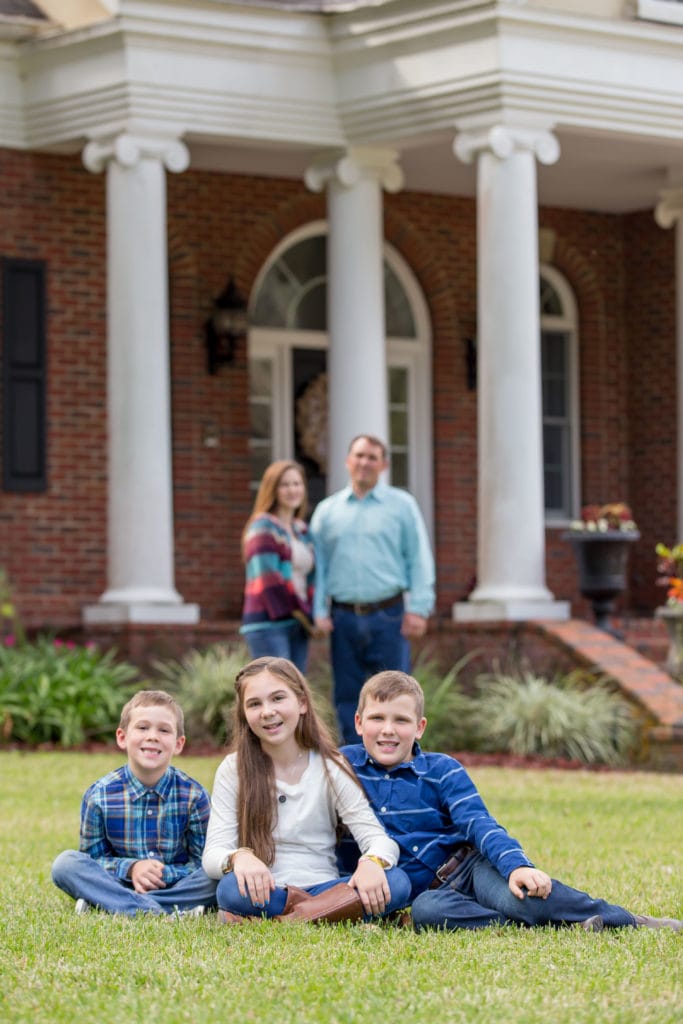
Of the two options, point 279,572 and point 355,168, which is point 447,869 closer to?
point 279,572

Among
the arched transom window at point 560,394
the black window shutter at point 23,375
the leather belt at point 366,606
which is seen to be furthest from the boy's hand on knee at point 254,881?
the arched transom window at point 560,394

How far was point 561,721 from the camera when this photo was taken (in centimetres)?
1286

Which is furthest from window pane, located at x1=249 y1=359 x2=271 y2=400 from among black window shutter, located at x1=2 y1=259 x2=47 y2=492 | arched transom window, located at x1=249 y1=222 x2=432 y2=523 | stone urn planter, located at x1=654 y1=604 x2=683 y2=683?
stone urn planter, located at x1=654 y1=604 x2=683 y2=683

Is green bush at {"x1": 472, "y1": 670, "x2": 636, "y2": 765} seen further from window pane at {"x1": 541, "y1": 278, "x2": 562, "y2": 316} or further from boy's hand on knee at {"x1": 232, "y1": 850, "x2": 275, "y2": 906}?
boy's hand on knee at {"x1": 232, "y1": 850, "x2": 275, "y2": 906}

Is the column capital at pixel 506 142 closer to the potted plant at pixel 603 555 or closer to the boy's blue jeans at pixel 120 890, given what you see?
the potted plant at pixel 603 555

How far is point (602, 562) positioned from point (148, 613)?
124 inches

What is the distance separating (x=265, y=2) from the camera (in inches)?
586

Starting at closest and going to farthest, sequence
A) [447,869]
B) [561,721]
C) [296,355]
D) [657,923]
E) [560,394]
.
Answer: [657,923] → [447,869] → [561,721] → [296,355] → [560,394]

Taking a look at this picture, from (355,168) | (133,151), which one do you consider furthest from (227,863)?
(355,168)

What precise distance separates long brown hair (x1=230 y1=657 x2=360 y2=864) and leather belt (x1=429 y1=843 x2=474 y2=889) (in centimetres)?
38

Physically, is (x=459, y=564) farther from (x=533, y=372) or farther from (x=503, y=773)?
(x=503, y=773)

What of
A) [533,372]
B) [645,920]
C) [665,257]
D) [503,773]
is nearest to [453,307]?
[665,257]

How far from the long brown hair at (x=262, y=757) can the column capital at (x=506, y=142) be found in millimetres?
8224

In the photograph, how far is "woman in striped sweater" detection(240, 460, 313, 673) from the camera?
10516 mm
